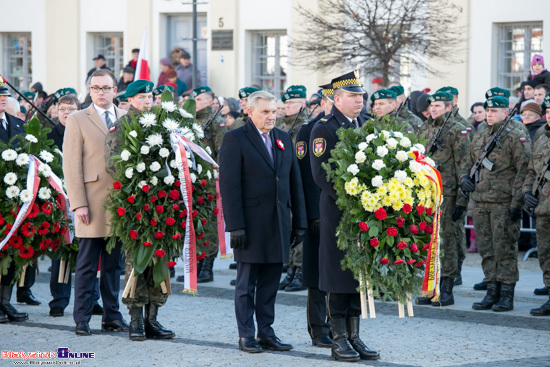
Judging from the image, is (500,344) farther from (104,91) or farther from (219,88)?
(219,88)

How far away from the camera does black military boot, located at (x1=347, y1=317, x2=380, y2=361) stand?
804cm

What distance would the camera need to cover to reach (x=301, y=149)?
9125 millimetres

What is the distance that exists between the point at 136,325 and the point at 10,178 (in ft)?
6.72

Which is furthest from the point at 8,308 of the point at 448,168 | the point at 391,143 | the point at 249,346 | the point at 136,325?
the point at 448,168

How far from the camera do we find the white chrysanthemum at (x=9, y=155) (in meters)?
9.77

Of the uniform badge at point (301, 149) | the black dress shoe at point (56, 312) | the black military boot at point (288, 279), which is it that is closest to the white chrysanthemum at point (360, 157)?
the uniform badge at point (301, 149)

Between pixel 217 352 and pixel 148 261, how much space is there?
98 centimetres

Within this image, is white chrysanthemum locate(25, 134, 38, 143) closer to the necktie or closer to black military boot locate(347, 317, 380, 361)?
the necktie

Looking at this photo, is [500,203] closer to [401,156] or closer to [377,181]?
[401,156]

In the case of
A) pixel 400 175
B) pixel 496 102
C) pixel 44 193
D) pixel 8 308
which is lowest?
pixel 8 308

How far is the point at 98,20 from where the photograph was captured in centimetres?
2662

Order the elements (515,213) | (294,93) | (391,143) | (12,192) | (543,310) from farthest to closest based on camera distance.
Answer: (294,93) < (515,213) < (543,310) < (12,192) < (391,143)

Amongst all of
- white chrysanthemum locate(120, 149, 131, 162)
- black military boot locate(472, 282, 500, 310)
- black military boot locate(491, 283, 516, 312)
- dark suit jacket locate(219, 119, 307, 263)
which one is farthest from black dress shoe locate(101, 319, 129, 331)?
black military boot locate(491, 283, 516, 312)

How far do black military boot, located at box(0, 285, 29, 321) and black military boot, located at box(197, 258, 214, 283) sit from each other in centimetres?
285
